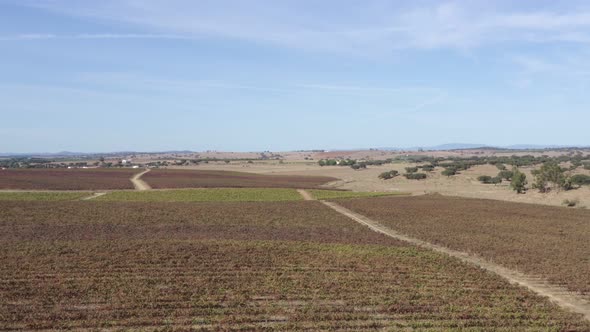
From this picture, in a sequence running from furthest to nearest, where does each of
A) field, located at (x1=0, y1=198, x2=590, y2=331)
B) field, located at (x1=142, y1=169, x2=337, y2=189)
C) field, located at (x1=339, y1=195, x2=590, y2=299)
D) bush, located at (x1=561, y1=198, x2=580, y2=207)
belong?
field, located at (x1=142, y1=169, x2=337, y2=189) → bush, located at (x1=561, y1=198, x2=580, y2=207) → field, located at (x1=339, y1=195, x2=590, y2=299) → field, located at (x1=0, y1=198, x2=590, y2=331)

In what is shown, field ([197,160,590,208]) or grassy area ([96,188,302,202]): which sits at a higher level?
grassy area ([96,188,302,202])

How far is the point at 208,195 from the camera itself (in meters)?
64.4

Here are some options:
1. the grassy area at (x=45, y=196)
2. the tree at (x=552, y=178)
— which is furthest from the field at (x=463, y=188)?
the grassy area at (x=45, y=196)

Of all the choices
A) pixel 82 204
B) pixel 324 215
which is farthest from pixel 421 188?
pixel 82 204

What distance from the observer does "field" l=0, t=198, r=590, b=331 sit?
15.1 m

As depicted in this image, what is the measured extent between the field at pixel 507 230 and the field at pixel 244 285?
3.30 meters

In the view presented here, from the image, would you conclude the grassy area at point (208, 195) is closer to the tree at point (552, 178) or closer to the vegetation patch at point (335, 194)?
the vegetation patch at point (335, 194)

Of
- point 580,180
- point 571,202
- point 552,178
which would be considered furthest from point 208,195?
point 580,180

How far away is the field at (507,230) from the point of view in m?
23.6

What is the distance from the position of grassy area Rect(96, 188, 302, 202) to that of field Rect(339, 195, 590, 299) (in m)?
10.7

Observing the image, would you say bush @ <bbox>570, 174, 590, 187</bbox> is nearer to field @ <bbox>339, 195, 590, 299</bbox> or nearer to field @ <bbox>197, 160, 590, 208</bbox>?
field @ <bbox>197, 160, 590, 208</bbox>

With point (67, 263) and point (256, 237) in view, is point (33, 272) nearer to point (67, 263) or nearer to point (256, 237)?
point (67, 263)

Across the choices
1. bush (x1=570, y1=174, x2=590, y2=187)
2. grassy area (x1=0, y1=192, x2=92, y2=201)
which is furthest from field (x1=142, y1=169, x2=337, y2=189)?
bush (x1=570, y1=174, x2=590, y2=187)

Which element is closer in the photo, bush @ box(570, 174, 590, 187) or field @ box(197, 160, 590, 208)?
field @ box(197, 160, 590, 208)
